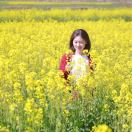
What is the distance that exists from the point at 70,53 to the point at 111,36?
227 inches

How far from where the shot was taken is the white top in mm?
5215

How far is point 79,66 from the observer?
5207 millimetres

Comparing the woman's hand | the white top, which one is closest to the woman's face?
A: the white top

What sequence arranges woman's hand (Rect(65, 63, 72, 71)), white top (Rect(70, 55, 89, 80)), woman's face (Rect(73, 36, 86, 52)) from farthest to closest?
woman's face (Rect(73, 36, 86, 52))
woman's hand (Rect(65, 63, 72, 71))
white top (Rect(70, 55, 89, 80))

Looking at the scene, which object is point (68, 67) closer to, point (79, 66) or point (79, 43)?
point (79, 66)

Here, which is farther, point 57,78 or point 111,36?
point 111,36

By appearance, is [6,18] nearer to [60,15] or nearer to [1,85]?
[60,15]

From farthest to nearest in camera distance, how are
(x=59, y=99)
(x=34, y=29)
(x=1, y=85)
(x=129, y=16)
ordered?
(x=129, y=16) → (x=34, y=29) → (x=1, y=85) → (x=59, y=99)

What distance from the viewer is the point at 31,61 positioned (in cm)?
730

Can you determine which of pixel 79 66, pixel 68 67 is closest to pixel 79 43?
pixel 68 67

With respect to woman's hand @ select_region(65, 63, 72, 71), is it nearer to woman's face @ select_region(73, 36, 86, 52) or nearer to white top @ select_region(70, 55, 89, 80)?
white top @ select_region(70, 55, 89, 80)

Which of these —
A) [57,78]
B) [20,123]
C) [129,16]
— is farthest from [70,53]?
[129,16]

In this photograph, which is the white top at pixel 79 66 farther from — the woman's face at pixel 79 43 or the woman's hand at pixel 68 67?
the woman's face at pixel 79 43

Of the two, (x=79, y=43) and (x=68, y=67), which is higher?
(x=79, y=43)
